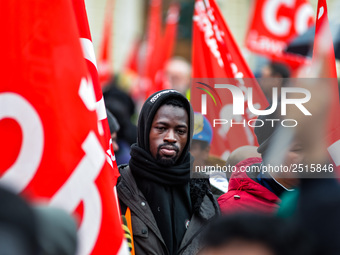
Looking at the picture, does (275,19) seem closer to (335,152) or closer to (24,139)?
(335,152)

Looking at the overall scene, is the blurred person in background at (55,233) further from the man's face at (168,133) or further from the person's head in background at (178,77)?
the person's head in background at (178,77)

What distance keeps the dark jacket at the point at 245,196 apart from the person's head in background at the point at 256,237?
1.31 metres

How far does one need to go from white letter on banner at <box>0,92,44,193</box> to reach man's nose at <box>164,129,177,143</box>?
40.6 inches

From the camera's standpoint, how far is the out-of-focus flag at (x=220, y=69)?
3309mm

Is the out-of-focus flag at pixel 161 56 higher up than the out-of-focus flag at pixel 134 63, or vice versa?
the out-of-focus flag at pixel 161 56

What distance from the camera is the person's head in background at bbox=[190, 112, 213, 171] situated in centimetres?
353

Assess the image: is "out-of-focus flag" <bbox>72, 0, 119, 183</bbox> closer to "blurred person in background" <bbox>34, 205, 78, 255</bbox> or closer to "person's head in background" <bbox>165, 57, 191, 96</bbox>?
"blurred person in background" <bbox>34, 205, 78, 255</bbox>

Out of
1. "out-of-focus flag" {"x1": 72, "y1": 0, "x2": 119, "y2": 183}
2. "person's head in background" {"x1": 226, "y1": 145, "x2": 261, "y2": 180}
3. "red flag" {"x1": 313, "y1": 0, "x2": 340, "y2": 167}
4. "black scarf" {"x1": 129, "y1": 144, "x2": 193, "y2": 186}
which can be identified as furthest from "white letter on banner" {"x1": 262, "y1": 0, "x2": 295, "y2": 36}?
"out-of-focus flag" {"x1": 72, "y1": 0, "x2": 119, "y2": 183}

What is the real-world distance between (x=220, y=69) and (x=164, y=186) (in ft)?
4.14

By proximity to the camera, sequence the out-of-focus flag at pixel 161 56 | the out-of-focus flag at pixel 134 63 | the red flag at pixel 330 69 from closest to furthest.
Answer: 1. the red flag at pixel 330 69
2. the out-of-focus flag at pixel 161 56
3. the out-of-focus flag at pixel 134 63

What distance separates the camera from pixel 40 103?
218cm

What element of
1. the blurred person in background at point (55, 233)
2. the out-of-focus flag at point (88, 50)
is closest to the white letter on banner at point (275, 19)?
the out-of-focus flag at point (88, 50)

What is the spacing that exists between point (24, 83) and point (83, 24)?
64cm

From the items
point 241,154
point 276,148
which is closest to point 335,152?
point 276,148
